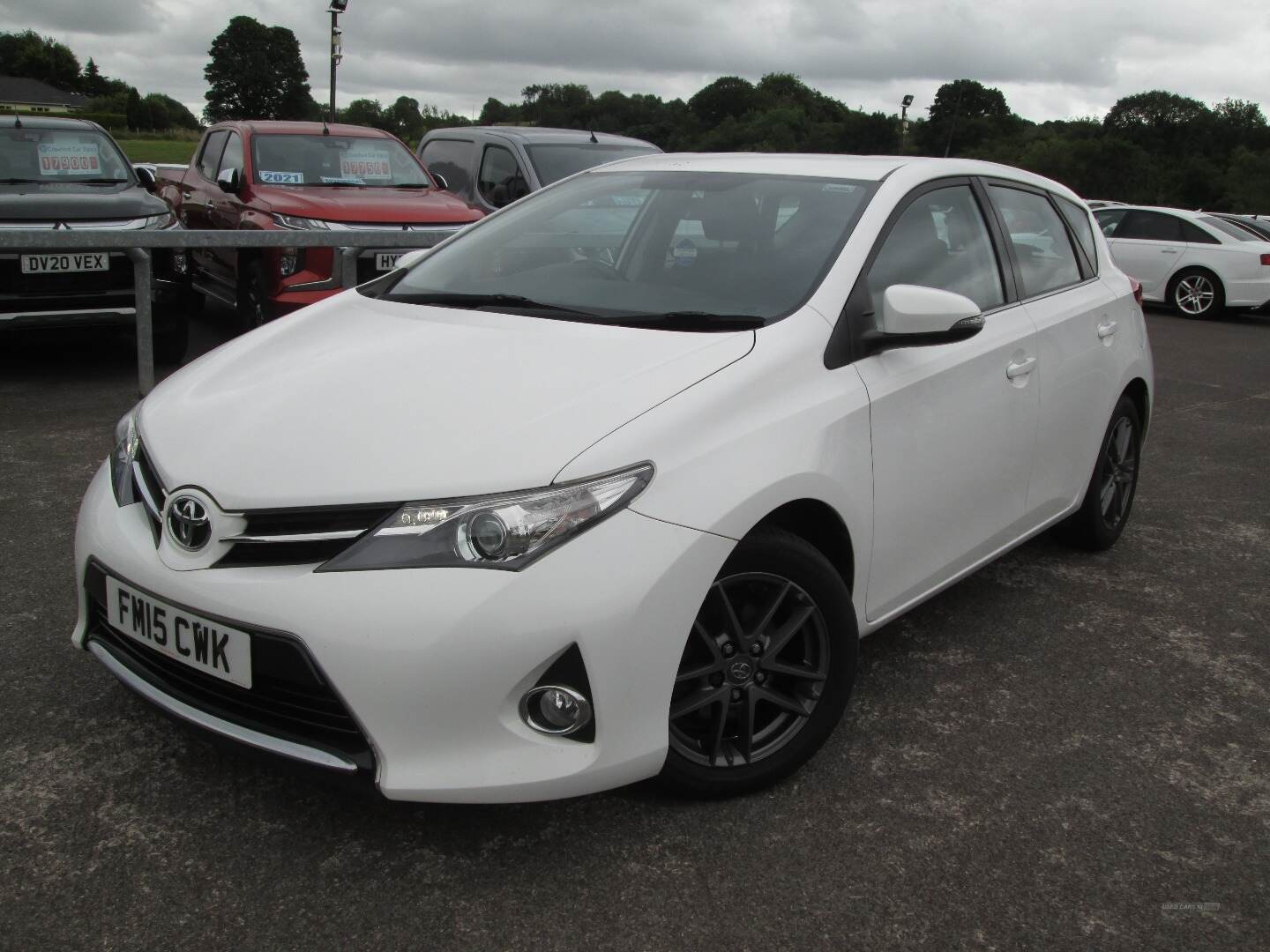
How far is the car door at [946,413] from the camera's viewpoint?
2.99 meters

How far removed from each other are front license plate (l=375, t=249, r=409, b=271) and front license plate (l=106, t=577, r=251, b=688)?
5546mm

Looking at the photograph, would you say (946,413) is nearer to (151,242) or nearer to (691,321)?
(691,321)

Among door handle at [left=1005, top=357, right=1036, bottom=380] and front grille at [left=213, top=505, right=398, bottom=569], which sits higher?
door handle at [left=1005, top=357, right=1036, bottom=380]

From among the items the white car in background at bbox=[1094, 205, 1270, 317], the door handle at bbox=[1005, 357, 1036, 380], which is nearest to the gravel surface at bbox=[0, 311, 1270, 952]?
the door handle at bbox=[1005, 357, 1036, 380]

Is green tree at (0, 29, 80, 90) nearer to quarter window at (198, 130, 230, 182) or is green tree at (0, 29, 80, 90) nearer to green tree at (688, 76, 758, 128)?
green tree at (688, 76, 758, 128)

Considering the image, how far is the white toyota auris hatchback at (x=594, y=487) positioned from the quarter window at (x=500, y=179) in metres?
6.12

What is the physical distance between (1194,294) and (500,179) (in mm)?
9663

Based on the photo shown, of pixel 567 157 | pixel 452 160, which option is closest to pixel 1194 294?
pixel 567 157

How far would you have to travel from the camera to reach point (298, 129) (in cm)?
905

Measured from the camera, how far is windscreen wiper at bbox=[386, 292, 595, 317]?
3.13m

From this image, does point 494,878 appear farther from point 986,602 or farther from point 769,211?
point 986,602

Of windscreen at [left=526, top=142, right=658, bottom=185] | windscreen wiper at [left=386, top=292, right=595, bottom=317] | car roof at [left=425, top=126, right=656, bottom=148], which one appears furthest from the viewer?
car roof at [left=425, top=126, right=656, bottom=148]

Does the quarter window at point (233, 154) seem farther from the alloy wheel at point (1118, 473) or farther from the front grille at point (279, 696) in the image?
the front grille at point (279, 696)

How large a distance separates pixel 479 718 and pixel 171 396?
51.2 inches
